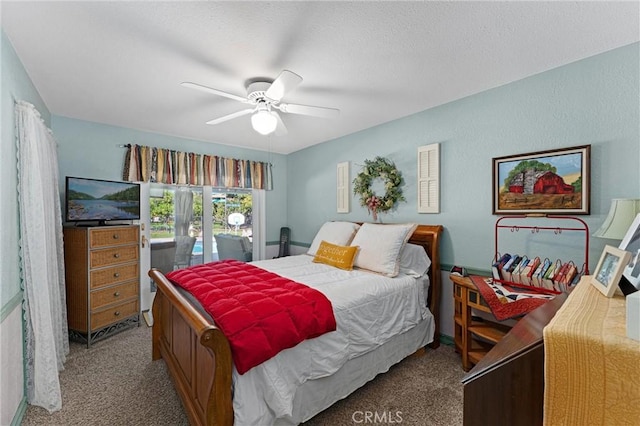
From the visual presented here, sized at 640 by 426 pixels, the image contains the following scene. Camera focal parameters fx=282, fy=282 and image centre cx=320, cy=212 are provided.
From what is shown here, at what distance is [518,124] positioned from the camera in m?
2.42

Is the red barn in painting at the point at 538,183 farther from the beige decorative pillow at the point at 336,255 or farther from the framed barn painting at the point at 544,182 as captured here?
the beige decorative pillow at the point at 336,255

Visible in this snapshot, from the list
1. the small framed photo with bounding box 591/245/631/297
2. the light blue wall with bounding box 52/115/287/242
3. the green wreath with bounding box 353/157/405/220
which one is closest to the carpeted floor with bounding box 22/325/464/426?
the small framed photo with bounding box 591/245/631/297

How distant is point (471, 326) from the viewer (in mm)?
2424

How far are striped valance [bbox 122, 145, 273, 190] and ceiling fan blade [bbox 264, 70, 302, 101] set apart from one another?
2.50 meters

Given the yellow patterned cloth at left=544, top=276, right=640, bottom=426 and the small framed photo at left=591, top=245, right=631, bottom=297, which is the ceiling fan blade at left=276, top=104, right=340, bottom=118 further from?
the yellow patterned cloth at left=544, top=276, right=640, bottom=426

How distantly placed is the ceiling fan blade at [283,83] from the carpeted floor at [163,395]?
7.50 feet

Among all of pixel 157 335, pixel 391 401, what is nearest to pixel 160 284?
pixel 157 335

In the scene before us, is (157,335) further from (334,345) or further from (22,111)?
(22,111)

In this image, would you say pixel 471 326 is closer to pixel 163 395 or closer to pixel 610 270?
pixel 610 270

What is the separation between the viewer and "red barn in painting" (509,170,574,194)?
2192 millimetres

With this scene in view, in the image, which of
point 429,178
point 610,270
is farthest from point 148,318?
point 610,270

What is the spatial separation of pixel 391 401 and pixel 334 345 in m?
0.67

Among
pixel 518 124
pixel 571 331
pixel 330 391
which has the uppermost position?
pixel 518 124

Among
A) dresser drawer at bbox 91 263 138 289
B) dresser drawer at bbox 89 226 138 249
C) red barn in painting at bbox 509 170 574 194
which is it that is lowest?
dresser drawer at bbox 91 263 138 289
